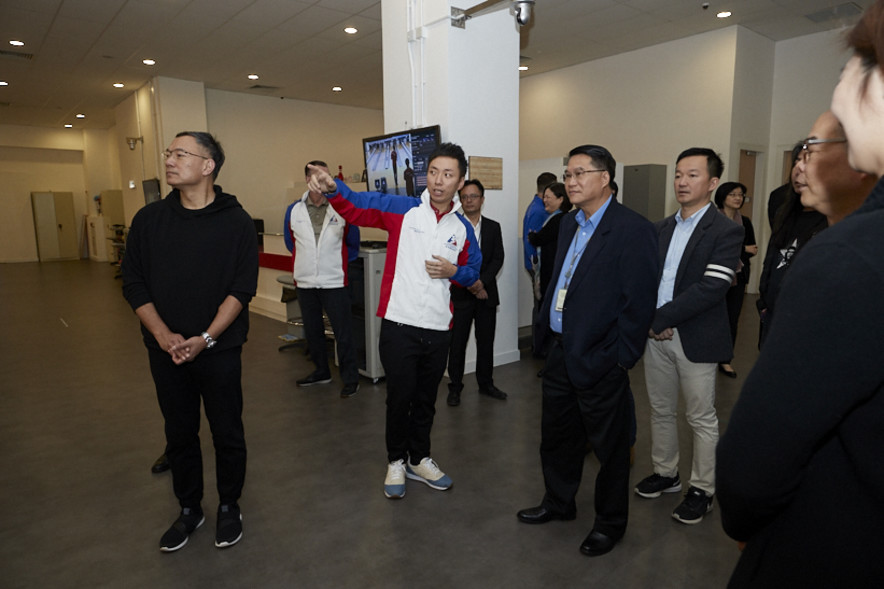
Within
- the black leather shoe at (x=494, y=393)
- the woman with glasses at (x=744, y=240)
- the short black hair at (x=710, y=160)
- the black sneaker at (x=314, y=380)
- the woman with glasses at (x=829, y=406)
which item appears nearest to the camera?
the woman with glasses at (x=829, y=406)

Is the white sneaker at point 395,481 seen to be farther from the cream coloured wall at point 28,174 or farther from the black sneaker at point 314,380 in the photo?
the cream coloured wall at point 28,174

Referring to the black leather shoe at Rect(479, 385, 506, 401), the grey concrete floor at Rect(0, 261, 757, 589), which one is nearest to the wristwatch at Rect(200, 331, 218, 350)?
the grey concrete floor at Rect(0, 261, 757, 589)

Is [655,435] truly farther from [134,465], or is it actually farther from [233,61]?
[233,61]

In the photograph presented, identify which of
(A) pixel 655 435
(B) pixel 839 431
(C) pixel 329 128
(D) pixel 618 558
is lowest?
(D) pixel 618 558

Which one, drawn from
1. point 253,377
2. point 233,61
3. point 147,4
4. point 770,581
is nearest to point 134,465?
point 253,377

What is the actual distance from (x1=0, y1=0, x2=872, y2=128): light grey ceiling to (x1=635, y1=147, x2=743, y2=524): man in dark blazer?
4775 mm

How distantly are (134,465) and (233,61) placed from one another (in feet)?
24.1

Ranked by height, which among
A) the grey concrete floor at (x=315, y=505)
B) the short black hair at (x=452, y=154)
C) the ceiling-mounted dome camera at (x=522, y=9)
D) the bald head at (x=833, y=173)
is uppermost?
the ceiling-mounted dome camera at (x=522, y=9)

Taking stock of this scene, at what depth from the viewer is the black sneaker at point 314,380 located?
4.57 m

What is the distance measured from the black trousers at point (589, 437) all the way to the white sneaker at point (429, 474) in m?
0.60

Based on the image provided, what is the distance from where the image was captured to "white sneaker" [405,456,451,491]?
285 centimetres

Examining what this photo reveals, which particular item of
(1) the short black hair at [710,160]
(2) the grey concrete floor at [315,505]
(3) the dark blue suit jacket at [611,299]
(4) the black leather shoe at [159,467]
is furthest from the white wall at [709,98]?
(4) the black leather shoe at [159,467]

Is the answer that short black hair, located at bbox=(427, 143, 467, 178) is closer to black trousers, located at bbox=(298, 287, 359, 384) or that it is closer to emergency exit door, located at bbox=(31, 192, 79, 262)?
black trousers, located at bbox=(298, 287, 359, 384)

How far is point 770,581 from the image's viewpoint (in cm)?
82
